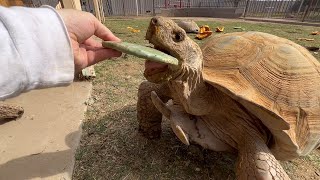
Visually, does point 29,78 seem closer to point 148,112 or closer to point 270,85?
point 148,112

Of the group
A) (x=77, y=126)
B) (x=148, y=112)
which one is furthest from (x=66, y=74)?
(x=77, y=126)

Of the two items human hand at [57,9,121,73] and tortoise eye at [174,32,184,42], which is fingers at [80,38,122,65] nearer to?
human hand at [57,9,121,73]

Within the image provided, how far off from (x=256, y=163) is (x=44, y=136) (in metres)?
1.66

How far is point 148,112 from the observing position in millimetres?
2100

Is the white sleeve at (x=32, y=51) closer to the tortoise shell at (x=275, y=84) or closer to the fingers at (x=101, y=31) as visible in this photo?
the fingers at (x=101, y=31)

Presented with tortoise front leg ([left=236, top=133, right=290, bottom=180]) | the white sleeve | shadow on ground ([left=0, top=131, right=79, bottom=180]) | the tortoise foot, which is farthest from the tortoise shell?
shadow on ground ([left=0, top=131, right=79, bottom=180])

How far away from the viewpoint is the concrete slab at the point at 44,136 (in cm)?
187

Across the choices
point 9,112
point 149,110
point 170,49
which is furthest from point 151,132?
point 9,112

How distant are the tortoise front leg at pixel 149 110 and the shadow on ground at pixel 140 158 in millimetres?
86

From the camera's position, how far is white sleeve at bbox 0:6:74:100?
49.4 inches

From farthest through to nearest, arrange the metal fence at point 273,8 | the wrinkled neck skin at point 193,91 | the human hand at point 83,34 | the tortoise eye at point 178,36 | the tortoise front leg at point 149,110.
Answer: the metal fence at point 273,8 → the tortoise front leg at point 149,110 → the human hand at point 83,34 → the wrinkled neck skin at point 193,91 → the tortoise eye at point 178,36

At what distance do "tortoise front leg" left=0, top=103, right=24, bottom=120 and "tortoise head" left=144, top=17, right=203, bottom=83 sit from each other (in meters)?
1.58

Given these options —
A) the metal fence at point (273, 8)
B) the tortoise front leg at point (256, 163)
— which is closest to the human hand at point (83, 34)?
the tortoise front leg at point (256, 163)

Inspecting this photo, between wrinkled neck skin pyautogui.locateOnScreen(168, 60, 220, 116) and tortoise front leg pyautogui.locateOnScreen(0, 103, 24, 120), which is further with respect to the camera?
tortoise front leg pyautogui.locateOnScreen(0, 103, 24, 120)
